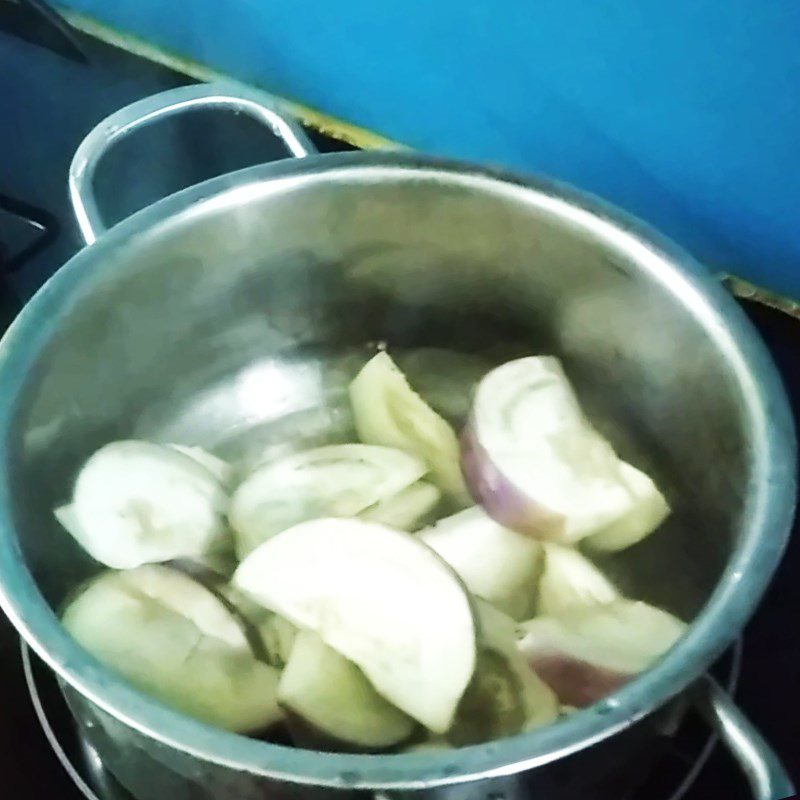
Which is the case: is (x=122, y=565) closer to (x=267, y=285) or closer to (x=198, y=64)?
(x=267, y=285)

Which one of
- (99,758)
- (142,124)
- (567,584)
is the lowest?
(99,758)

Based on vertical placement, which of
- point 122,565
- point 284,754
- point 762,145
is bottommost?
point 122,565

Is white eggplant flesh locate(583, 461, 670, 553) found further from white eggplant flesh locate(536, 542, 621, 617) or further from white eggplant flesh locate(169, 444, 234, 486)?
white eggplant flesh locate(169, 444, 234, 486)

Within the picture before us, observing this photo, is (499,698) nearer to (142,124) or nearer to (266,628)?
(266,628)

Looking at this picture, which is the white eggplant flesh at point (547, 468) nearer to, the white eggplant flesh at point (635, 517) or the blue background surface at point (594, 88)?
the white eggplant flesh at point (635, 517)

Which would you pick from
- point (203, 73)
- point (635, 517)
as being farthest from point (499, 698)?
point (203, 73)

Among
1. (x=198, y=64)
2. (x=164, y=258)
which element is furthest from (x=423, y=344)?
(x=198, y=64)
